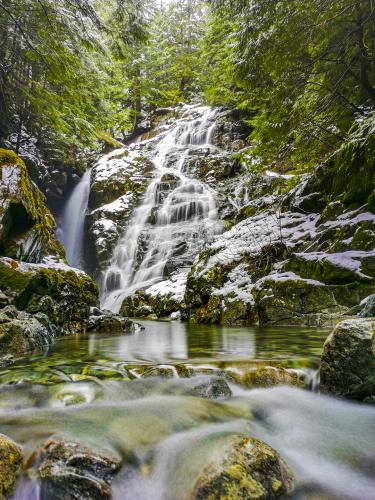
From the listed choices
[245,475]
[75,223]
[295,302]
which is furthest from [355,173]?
[75,223]

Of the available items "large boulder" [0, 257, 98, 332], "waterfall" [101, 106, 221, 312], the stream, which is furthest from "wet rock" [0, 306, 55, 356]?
"waterfall" [101, 106, 221, 312]

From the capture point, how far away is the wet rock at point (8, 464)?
1.57 metres

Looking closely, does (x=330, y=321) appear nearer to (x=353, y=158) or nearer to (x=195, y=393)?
(x=353, y=158)

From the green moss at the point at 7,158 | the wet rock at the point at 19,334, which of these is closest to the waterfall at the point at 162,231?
the green moss at the point at 7,158

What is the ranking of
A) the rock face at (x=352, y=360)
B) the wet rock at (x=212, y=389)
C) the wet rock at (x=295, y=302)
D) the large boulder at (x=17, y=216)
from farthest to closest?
the wet rock at (x=295, y=302) → the large boulder at (x=17, y=216) → the wet rock at (x=212, y=389) → the rock face at (x=352, y=360)

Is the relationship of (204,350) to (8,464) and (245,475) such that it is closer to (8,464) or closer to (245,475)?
(245,475)

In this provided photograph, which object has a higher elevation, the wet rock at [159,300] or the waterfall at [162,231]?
the waterfall at [162,231]

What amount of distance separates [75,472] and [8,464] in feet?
1.11

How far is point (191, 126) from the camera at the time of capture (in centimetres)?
2406

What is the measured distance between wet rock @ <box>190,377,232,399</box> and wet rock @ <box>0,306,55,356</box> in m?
2.44

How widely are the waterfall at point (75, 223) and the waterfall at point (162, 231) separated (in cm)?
336

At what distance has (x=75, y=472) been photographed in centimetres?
159

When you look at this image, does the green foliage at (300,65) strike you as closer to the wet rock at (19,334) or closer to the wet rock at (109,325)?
the wet rock at (109,325)

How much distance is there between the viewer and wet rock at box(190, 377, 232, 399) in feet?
8.79
